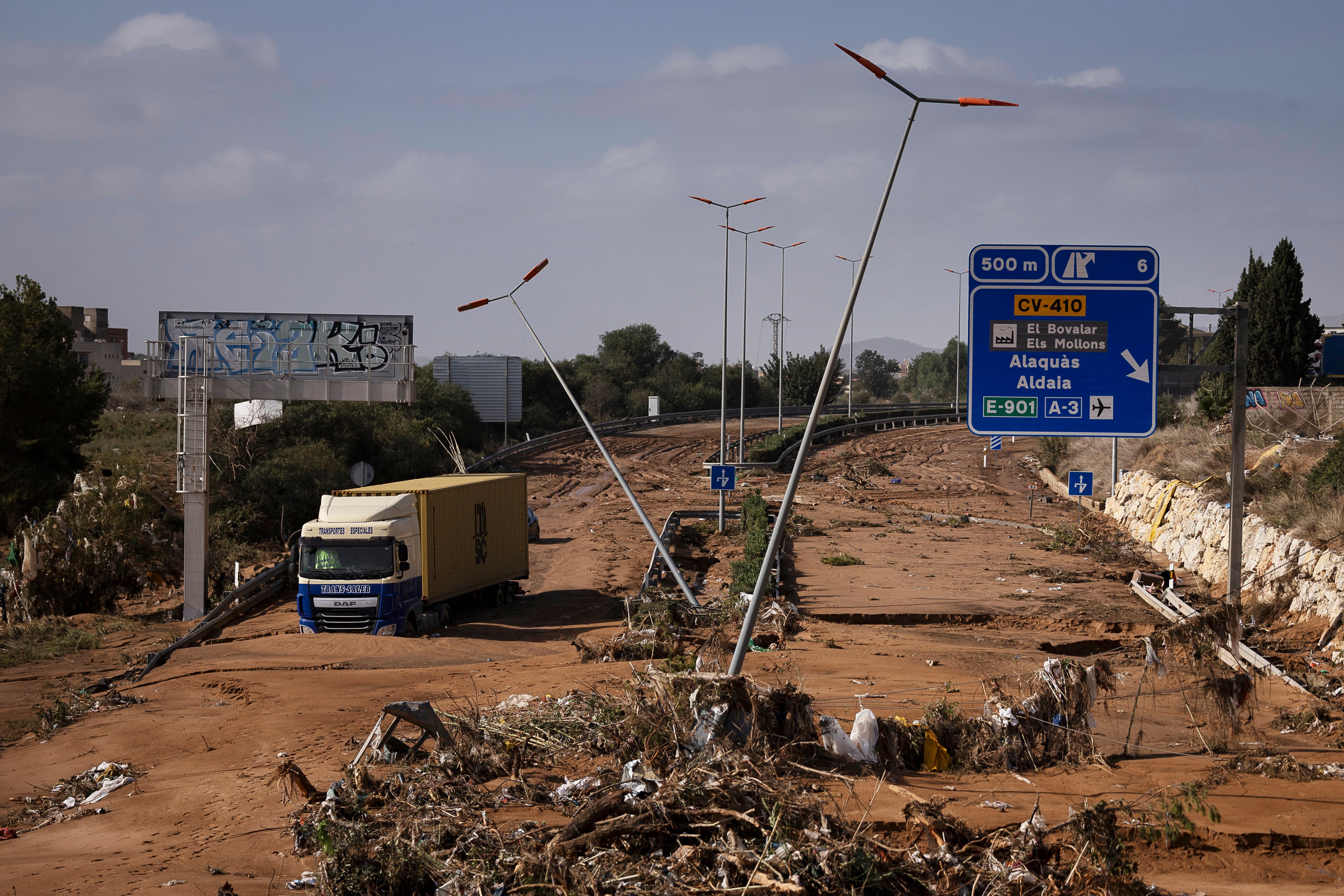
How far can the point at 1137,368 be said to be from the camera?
14523mm

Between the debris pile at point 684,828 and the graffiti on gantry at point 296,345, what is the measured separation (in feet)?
61.2

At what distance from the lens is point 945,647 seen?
17453 millimetres

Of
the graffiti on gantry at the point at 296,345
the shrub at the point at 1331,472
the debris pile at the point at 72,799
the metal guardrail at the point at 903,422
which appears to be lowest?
the debris pile at the point at 72,799

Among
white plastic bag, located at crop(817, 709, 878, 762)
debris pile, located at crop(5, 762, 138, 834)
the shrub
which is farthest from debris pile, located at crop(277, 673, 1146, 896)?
the shrub

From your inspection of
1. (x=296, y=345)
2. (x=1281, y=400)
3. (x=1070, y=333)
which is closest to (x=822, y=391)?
(x=1070, y=333)

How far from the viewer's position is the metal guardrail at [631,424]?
4972 centimetres

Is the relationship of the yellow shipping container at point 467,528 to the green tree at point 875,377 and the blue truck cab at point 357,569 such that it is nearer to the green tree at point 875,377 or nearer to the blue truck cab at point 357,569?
the blue truck cab at point 357,569

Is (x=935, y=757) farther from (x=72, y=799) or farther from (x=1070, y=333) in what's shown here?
(x=72, y=799)

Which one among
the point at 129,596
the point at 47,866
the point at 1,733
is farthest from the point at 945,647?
the point at 129,596

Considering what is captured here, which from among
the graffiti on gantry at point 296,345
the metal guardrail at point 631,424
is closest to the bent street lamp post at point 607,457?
the graffiti on gantry at point 296,345

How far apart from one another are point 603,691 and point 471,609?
10634mm

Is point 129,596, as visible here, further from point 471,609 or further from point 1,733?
point 1,733

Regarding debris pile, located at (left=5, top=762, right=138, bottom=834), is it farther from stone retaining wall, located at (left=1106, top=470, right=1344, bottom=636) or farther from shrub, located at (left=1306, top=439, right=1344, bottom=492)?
shrub, located at (left=1306, top=439, right=1344, bottom=492)

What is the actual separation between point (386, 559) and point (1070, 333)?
12.8 meters
